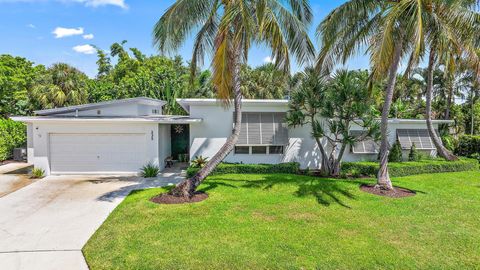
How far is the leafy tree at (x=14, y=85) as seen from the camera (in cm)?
3042

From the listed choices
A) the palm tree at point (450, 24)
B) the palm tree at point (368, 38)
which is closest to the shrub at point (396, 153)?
the palm tree at point (368, 38)

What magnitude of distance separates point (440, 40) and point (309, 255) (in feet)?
34.0

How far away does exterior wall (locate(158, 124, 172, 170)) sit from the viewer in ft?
55.4

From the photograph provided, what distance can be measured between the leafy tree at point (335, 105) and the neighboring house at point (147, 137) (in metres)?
1.35

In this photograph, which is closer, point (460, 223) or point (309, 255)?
point (309, 255)

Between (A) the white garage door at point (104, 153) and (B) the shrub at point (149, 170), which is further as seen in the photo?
(A) the white garage door at point (104, 153)

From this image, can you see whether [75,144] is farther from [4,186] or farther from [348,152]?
[348,152]

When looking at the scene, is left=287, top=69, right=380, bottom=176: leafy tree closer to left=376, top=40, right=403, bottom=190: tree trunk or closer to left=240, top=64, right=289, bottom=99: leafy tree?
left=376, top=40, right=403, bottom=190: tree trunk

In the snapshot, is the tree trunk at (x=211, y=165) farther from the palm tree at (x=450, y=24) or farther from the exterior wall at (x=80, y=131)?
the palm tree at (x=450, y=24)

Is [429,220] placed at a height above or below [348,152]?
below

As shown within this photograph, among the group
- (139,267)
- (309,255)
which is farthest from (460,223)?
(139,267)

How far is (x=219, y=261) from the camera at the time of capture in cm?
617

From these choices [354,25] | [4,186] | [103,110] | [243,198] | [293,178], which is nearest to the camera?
[243,198]

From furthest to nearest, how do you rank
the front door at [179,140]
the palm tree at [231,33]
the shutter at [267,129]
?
1. the front door at [179,140]
2. the shutter at [267,129]
3. the palm tree at [231,33]
